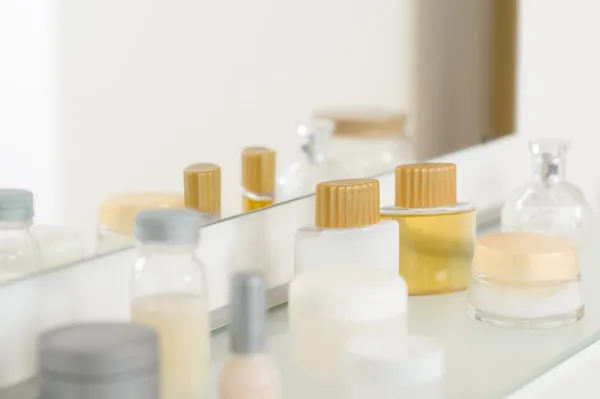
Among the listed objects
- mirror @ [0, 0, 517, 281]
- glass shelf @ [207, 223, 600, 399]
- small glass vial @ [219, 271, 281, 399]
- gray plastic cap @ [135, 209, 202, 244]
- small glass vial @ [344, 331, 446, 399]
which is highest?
mirror @ [0, 0, 517, 281]

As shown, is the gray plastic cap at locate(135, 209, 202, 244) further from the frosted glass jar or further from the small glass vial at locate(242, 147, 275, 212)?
the small glass vial at locate(242, 147, 275, 212)

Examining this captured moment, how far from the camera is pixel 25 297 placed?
64 centimetres

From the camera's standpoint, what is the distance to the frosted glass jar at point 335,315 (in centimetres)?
68

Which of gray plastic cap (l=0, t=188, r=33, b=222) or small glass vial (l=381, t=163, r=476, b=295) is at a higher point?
gray plastic cap (l=0, t=188, r=33, b=222)

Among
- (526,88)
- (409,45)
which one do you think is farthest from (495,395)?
(526,88)

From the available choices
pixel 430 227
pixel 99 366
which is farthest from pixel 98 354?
pixel 430 227

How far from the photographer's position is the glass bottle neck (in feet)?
3.29

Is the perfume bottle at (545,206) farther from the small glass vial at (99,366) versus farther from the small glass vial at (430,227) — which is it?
the small glass vial at (99,366)

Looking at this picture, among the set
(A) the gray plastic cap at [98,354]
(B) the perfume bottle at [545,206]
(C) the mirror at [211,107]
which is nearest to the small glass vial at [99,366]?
(A) the gray plastic cap at [98,354]

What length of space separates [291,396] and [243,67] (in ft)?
0.93

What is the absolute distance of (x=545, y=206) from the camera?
1021mm

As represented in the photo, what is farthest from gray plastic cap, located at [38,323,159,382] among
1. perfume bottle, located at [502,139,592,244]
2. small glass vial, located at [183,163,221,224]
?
perfume bottle, located at [502,139,592,244]

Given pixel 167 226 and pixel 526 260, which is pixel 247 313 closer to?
pixel 167 226

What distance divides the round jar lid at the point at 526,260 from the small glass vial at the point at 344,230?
0.07 metres
